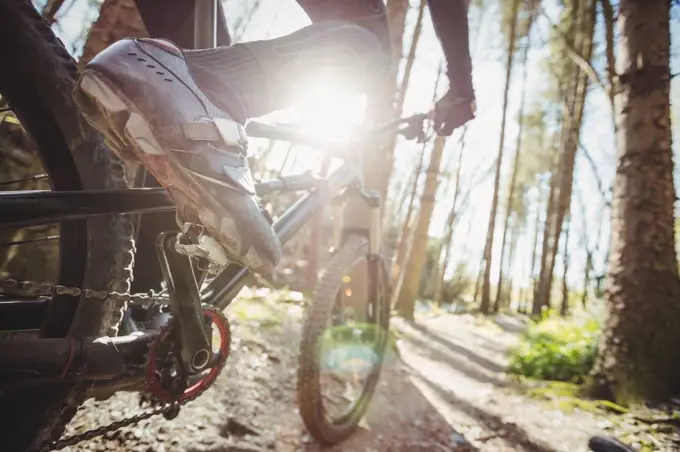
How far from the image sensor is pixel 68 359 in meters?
1.03

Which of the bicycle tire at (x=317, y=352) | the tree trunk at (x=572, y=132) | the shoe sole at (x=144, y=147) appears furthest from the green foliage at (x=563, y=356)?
the tree trunk at (x=572, y=132)

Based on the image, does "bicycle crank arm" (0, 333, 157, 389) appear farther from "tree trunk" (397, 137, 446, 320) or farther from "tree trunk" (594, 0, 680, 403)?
"tree trunk" (397, 137, 446, 320)

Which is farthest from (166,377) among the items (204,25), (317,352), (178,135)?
(204,25)

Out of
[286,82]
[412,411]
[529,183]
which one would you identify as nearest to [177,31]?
[286,82]

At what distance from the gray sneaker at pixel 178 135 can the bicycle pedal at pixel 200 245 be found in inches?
1.2

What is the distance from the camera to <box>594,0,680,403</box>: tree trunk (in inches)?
129

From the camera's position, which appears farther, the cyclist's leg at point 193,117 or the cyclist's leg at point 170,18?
the cyclist's leg at point 170,18

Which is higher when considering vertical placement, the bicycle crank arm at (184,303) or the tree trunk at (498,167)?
the tree trunk at (498,167)

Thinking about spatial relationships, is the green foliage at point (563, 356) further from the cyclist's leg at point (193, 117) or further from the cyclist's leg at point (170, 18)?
the cyclist's leg at point (170, 18)

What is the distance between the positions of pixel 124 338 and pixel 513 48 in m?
16.1

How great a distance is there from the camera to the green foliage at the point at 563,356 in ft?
16.4

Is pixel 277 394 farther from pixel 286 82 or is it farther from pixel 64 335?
pixel 286 82

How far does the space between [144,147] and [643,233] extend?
422cm

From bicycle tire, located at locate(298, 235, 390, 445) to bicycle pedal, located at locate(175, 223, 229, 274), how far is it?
1.16 m
